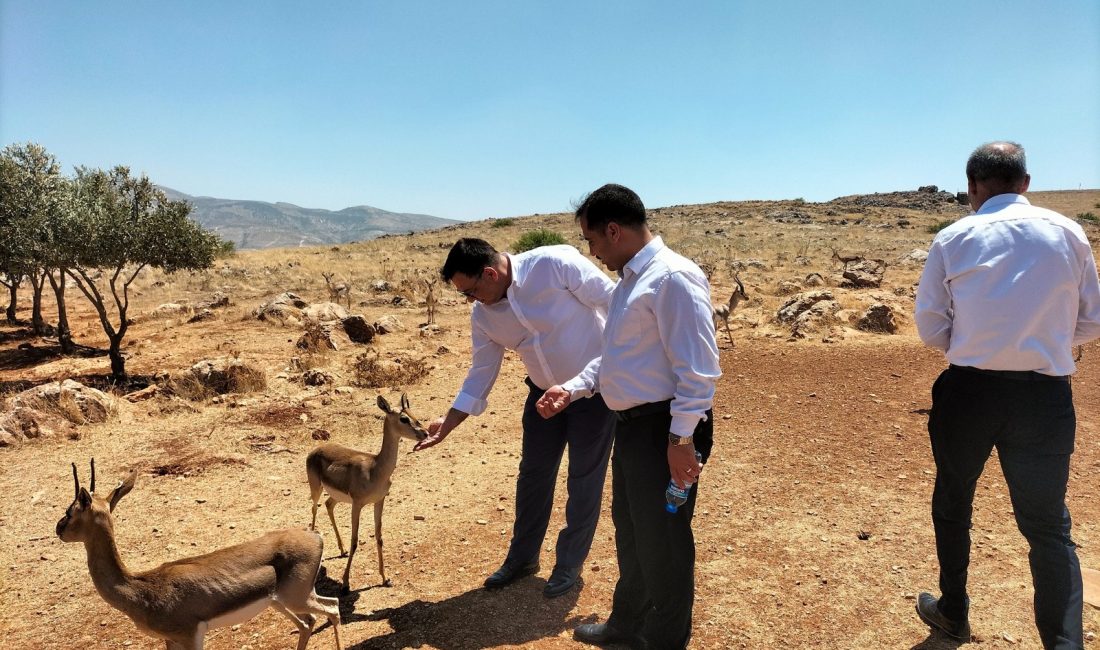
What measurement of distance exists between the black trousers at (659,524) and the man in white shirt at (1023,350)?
1389 mm

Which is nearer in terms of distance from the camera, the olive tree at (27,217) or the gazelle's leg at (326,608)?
the gazelle's leg at (326,608)

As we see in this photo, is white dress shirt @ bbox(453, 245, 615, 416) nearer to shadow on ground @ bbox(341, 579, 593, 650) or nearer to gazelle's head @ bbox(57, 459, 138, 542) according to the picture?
shadow on ground @ bbox(341, 579, 593, 650)

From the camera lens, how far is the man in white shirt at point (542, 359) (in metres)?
4.08

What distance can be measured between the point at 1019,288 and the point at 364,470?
4.25m

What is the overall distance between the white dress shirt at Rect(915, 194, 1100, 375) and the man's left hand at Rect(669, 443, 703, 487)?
157 cm

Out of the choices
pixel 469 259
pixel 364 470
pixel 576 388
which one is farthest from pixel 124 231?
pixel 576 388

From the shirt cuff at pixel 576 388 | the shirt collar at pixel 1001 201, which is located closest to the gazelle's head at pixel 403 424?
the shirt cuff at pixel 576 388

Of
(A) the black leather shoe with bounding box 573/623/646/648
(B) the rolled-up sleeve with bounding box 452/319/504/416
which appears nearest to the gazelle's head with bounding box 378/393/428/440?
(B) the rolled-up sleeve with bounding box 452/319/504/416

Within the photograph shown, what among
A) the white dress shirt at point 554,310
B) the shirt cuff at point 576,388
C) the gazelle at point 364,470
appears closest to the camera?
the shirt cuff at point 576,388

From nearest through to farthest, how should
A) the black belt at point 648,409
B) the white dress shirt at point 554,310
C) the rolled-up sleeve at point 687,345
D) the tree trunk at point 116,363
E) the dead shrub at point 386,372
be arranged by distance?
the rolled-up sleeve at point 687,345 < the black belt at point 648,409 < the white dress shirt at point 554,310 < the dead shrub at point 386,372 < the tree trunk at point 116,363

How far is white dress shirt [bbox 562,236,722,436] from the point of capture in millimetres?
2721

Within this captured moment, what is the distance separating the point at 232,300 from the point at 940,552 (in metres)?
20.9

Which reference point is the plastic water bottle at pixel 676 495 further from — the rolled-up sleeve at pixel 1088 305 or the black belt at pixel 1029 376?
the rolled-up sleeve at pixel 1088 305

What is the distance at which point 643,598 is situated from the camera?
3.70m
